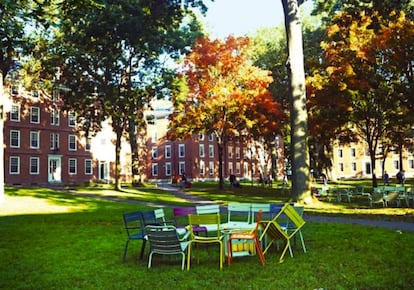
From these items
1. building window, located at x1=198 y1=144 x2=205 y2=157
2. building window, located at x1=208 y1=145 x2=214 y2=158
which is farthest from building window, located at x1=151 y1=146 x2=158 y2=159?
building window, located at x1=208 y1=145 x2=214 y2=158

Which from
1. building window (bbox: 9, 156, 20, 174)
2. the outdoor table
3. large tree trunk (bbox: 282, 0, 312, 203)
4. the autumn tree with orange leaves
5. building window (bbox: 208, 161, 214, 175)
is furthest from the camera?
building window (bbox: 208, 161, 214, 175)

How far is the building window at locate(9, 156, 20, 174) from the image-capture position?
151 ft

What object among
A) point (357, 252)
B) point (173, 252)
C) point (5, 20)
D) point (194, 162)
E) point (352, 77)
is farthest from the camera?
point (194, 162)

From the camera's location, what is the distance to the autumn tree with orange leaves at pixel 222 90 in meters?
28.8

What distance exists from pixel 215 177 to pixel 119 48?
44.0m

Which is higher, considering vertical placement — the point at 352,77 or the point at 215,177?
the point at 352,77

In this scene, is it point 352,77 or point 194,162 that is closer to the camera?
point 352,77

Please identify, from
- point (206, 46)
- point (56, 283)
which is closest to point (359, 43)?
point (206, 46)

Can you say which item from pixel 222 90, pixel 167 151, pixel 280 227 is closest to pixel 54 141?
pixel 167 151

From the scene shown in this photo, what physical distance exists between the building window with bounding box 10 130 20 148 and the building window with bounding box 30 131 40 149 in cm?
150

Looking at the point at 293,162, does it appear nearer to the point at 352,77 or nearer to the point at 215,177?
the point at 352,77

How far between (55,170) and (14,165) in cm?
488

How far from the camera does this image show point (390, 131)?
28.6 metres

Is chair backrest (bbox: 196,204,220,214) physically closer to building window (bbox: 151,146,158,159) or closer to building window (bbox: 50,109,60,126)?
building window (bbox: 50,109,60,126)
